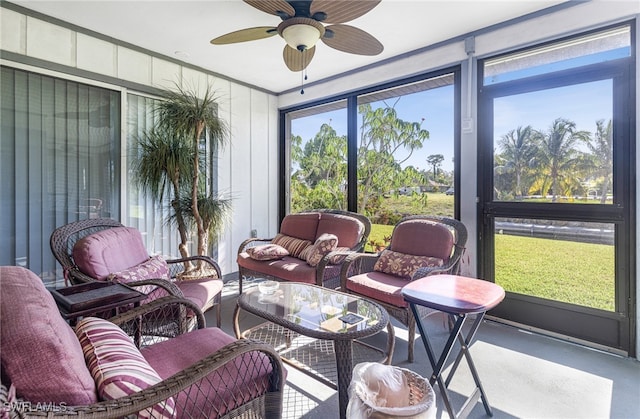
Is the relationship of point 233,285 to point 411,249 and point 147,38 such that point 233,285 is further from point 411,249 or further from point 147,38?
point 147,38

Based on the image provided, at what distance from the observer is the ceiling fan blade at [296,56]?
2.66 metres

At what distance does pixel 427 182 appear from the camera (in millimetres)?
3613

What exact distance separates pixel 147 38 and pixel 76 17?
0.58m

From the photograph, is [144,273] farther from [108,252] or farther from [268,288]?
[268,288]

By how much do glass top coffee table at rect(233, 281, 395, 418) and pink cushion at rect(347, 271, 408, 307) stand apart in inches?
12.6

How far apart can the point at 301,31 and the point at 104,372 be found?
2.16 metres

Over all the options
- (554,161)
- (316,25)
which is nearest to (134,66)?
(316,25)

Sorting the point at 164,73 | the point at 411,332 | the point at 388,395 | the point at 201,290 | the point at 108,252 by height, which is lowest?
the point at 411,332

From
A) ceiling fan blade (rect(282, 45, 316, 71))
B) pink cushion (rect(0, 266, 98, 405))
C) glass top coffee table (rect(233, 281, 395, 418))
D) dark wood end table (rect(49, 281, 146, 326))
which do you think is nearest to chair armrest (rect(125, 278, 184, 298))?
dark wood end table (rect(49, 281, 146, 326))

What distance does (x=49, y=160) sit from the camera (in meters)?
2.93

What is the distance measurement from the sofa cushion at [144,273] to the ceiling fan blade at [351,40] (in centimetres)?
218

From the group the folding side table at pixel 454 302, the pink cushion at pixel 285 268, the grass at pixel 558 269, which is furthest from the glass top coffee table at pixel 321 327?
the grass at pixel 558 269

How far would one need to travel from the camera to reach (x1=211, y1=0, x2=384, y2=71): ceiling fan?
201cm

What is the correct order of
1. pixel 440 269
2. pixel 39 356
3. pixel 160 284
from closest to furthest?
1. pixel 39 356
2. pixel 160 284
3. pixel 440 269
